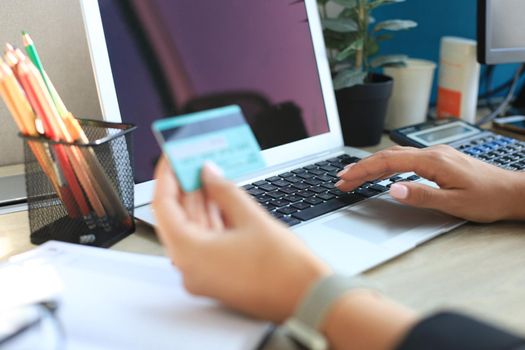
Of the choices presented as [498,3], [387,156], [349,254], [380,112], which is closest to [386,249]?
[349,254]

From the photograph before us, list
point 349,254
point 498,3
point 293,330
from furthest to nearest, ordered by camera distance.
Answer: point 498,3
point 349,254
point 293,330

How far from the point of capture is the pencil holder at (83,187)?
0.55m

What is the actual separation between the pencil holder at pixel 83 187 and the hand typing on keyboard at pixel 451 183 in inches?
10.7

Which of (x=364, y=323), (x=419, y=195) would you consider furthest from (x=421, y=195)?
(x=364, y=323)

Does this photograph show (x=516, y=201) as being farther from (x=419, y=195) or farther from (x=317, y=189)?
(x=317, y=189)

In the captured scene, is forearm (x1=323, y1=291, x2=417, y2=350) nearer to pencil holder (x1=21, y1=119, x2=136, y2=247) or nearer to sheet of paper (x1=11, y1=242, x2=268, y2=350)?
sheet of paper (x1=11, y1=242, x2=268, y2=350)

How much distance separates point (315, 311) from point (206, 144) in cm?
16

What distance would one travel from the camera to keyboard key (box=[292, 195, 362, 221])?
0.60 metres

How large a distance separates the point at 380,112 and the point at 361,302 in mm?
598

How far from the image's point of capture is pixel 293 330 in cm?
38

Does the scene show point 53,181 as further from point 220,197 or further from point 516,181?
point 516,181

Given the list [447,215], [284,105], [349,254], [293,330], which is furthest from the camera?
[284,105]

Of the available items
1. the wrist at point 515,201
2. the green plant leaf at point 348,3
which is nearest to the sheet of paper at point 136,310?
the wrist at point 515,201

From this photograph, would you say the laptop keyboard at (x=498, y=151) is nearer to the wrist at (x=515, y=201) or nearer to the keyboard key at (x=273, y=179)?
the wrist at (x=515, y=201)
